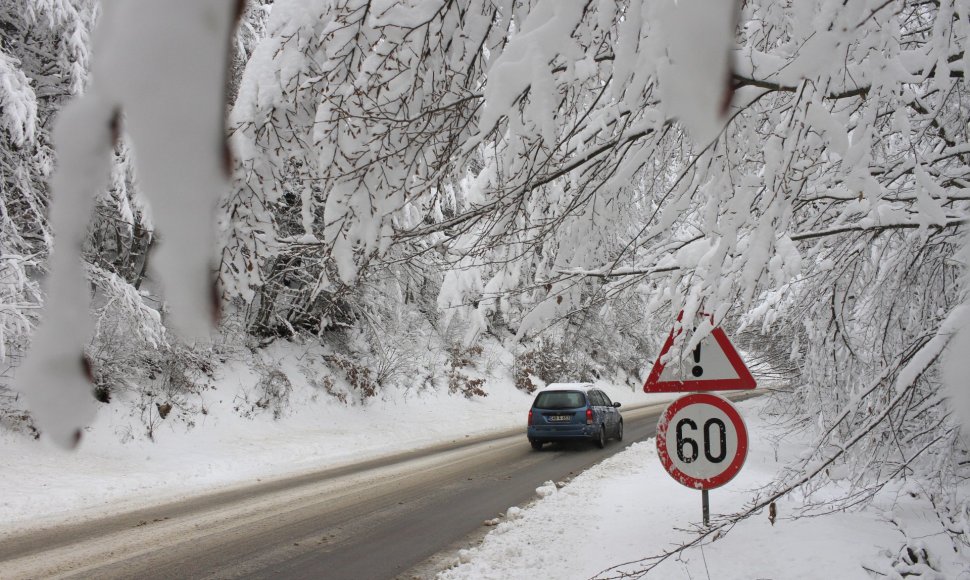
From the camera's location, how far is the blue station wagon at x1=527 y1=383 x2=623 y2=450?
13648 mm

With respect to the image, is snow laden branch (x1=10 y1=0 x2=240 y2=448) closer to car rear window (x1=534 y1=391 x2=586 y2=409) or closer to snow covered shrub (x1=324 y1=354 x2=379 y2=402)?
car rear window (x1=534 y1=391 x2=586 y2=409)

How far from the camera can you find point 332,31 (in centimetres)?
173

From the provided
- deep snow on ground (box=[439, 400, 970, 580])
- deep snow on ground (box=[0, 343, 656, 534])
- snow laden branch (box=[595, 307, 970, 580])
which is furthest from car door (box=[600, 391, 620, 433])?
snow laden branch (box=[595, 307, 970, 580])

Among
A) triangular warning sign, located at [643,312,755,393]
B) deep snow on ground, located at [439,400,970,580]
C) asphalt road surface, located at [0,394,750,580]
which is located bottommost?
deep snow on ground, located at [439,400,970,580]

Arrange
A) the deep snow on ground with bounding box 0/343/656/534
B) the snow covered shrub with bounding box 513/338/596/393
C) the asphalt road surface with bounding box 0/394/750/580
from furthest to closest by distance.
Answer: the snow covered shrub with bounding box 513/338/596/393 → the deep snow on ground with bounding box 0/343/656/534 → the asphalt road surface with bounding box 0/394/750/580

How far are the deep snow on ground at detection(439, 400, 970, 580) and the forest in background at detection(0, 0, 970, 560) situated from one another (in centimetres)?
59

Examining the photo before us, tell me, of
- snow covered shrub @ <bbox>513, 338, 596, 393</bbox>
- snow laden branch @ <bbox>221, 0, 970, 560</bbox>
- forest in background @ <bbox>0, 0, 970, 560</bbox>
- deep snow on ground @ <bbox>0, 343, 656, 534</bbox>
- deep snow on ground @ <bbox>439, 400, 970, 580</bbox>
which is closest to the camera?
forest in background @ <bbox>0, 0, 970, 560</bbox>

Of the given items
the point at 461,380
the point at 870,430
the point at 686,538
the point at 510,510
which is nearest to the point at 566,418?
the point at 510,510

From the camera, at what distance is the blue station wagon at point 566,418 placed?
13648mm

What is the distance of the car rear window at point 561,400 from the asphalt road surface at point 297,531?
3.27 m

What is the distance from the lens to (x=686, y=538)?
5492 millimetres

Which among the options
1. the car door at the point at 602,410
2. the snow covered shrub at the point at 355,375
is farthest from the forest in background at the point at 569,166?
the snow covered shrub at the point at 355,375

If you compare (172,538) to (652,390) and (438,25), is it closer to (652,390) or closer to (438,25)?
(652,390)

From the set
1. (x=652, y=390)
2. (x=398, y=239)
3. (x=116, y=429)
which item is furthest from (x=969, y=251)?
(x=116, y=429)
